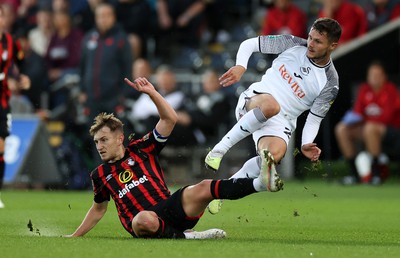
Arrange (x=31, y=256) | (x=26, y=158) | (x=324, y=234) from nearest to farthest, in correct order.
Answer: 1. (x=31, y=256)
2. (x=324, y=234)
3. (x=26, y=158)

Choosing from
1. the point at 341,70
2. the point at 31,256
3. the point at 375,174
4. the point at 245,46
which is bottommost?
the point at 375,174

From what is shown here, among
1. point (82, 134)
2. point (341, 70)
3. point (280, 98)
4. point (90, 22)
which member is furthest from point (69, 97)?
point (280, 98)

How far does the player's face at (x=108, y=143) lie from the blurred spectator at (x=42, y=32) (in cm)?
1261

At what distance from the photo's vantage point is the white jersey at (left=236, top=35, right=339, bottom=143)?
10375 mm

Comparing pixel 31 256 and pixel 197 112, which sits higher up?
pixel 31 256

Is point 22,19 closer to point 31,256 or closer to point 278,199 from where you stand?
point 278,199

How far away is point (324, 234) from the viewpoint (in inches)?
394

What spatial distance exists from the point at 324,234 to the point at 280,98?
1.42 metres

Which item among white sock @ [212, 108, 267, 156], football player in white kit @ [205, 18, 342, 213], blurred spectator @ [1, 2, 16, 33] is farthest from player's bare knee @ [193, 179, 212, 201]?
blurred spectator @ [1, 2, 16, 33]

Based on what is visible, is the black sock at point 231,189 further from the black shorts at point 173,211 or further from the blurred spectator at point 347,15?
the blurred spectator at point 347,15

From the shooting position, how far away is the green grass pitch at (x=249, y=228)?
799 centimetres

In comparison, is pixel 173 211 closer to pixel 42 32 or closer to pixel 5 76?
pixel 5 76

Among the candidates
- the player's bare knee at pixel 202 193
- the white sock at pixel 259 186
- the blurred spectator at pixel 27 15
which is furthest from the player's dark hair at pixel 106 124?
the blurred spectator at pixel 27 15

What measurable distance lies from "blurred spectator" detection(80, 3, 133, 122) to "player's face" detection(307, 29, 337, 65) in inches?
283
